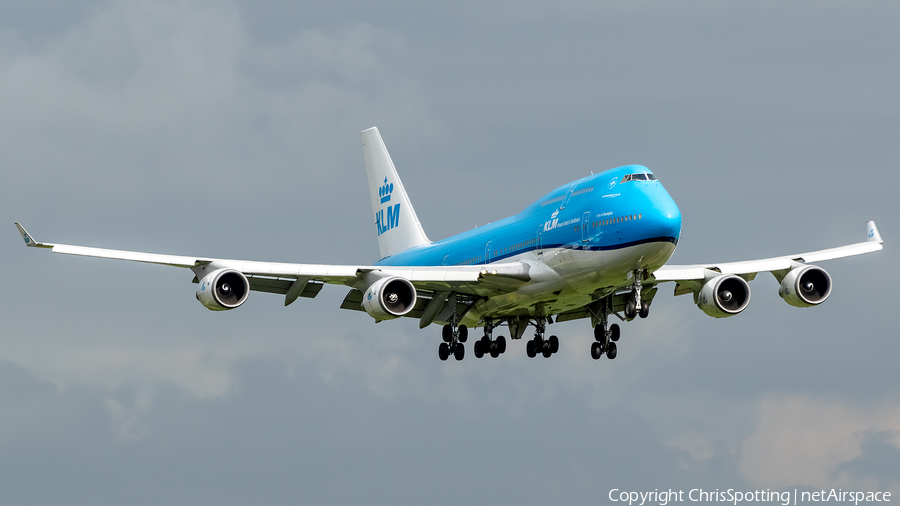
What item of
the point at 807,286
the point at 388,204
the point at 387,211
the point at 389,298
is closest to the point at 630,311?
the point at 389,298

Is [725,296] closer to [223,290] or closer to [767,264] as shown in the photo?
[767,264]

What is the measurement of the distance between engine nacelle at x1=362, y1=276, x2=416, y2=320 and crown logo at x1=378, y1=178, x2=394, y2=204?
25.0 metres

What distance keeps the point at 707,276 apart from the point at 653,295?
329 centimetres

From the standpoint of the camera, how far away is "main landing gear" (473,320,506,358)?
60.7 m

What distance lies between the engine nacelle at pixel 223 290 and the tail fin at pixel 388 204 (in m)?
20.8

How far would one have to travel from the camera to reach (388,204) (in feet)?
250

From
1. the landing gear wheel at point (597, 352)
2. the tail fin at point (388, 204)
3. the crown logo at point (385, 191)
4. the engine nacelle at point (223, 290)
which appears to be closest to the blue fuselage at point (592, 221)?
the landing gear wheel at point (597, 352)

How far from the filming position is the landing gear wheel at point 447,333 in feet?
193

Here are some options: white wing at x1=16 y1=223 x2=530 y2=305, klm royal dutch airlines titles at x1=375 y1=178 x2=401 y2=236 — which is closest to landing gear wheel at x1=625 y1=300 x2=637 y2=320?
white wing at x1=16 y1=223 x2=530 y2=305

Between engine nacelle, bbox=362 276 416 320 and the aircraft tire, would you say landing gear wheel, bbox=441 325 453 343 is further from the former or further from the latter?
engine nacelle, bbox=362 276 416 320

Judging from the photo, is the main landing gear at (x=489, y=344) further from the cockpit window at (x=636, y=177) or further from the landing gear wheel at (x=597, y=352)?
the cockpit window at (x=636, y=177)

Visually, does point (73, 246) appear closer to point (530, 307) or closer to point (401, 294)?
point (401, 294)

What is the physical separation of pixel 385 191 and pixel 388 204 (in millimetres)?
1546

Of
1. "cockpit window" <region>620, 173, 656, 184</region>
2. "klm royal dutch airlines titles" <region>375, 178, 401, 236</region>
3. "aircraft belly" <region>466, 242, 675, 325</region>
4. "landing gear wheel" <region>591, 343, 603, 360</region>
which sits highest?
"klm royal dutch airlines titles" <region>375, 178, 401, 236</region>
